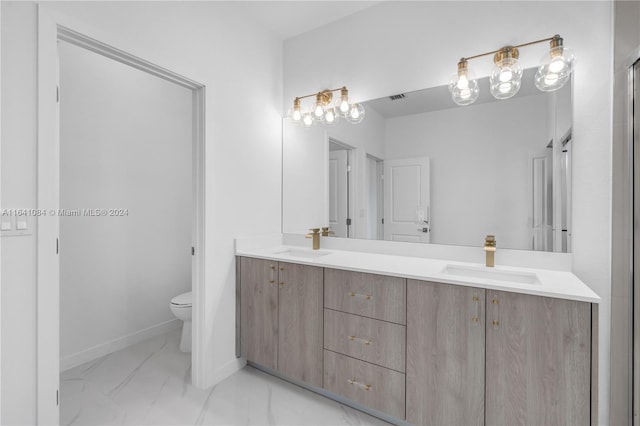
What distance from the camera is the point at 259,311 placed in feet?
7.26

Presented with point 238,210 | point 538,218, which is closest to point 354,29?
point 238,210

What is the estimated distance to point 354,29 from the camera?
7.84 ft

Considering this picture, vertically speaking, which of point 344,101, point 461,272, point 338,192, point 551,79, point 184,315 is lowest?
point 184,315

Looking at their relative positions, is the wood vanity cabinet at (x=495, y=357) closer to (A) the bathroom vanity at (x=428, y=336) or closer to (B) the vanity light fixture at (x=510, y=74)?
(A) the bathroom vanity at (x=428, y=336)

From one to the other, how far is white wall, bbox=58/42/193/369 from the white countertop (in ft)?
3.94

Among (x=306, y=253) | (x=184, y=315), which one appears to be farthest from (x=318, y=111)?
(x=184, y=315)

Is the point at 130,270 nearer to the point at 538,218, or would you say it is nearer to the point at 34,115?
the point at 34,115

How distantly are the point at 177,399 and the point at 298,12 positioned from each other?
9.33ft

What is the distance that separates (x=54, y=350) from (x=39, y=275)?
1.18 ft

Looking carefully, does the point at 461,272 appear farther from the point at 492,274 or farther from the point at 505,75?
the point at 505,75

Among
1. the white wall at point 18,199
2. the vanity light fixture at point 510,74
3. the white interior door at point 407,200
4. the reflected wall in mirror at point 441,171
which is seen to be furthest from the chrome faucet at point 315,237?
the white wall at point 18,199

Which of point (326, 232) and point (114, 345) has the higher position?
point (326, 232)

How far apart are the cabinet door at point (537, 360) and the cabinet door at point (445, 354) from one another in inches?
2.1

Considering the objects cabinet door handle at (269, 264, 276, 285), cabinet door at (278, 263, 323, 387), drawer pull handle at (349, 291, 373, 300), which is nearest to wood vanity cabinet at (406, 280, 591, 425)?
drawer pull handle at (349, 291, 373, 300)
